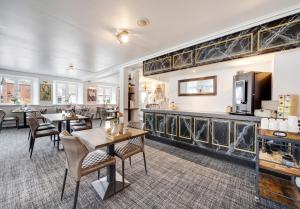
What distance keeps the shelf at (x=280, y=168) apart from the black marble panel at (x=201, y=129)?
4.56 feet

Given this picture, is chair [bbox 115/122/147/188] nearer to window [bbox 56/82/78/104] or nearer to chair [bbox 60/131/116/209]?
chair [bbox 60/131/116/209]

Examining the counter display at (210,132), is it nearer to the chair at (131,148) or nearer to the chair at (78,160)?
the chair at (131,148)

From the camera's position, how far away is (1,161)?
9.24 ft

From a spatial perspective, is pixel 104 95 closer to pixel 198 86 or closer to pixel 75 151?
pixel 198 86

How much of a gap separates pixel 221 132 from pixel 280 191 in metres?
1.29

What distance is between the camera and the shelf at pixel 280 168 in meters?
1.54

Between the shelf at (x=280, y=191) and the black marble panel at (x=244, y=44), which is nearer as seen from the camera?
the shelf at (x=280, y=191)

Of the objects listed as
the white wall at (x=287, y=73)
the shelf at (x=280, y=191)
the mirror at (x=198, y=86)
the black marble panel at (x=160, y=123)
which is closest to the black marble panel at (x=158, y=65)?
the mirror at (x=198, y=86)

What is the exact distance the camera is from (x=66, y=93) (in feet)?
27.9

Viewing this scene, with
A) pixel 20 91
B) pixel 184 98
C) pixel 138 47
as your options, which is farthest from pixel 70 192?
pixel 20 91

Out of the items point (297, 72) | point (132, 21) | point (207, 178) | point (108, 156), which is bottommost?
point (207, 178)

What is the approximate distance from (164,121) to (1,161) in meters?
3.79

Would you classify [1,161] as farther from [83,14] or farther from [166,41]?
[166,41]

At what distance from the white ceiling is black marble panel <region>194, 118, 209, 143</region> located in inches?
75.0
